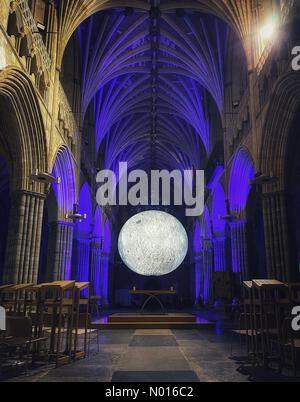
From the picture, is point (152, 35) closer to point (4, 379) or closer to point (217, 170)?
point (217, 170)

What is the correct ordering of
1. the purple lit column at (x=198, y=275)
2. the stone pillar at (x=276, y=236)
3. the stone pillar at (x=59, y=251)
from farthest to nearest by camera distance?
1. the purple lit column at (x=198, y=275)
2. the stone pillar at (x=59, y=251)
3. the stone pillar at (x=276, y=236)

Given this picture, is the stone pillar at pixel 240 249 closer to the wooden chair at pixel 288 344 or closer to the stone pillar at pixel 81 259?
the wooden chair at pixel 288 344

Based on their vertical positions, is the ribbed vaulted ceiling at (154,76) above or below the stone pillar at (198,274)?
above

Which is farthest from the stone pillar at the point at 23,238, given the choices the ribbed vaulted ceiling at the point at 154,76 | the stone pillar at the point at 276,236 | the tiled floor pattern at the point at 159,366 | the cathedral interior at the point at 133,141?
the ribbed vaulted ceiling at the point at 154,76

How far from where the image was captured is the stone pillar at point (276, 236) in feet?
33.9

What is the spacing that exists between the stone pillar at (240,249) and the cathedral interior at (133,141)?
49mm

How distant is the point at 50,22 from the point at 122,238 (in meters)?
21.7

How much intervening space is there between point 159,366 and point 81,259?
16228 mm

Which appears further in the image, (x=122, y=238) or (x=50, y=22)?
(x=122, y=238)

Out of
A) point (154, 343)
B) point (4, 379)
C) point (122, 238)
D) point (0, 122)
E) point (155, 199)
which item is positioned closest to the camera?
point (4, 379)

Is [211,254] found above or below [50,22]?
below

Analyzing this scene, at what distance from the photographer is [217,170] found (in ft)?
65.6

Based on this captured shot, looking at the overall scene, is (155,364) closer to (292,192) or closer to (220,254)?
(292,192)

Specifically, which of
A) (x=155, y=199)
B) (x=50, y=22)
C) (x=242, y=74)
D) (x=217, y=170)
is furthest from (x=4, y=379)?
(x=155, y=199)
